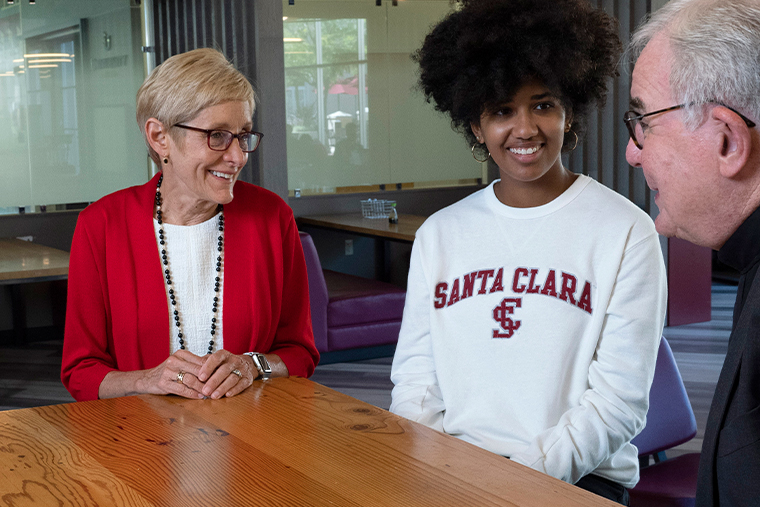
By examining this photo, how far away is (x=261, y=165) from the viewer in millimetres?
4461

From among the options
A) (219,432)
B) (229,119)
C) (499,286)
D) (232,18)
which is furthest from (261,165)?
(219,432)

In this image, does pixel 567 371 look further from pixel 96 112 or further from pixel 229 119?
pixel 96 112

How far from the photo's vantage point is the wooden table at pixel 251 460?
3.18ft

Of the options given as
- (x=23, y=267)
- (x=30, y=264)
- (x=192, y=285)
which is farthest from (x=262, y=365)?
(x=30, y=264)

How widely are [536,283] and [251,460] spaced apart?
71 centimetres

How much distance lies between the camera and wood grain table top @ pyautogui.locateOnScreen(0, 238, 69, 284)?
378 centimetres

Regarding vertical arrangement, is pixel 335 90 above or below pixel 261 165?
above

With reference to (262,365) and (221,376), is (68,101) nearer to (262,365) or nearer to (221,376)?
(262,365)

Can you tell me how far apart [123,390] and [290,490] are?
767mm

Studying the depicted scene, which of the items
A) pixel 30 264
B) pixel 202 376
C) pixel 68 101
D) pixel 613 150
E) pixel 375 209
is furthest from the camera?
pixel 375 209

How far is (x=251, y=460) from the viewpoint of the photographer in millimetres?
1092

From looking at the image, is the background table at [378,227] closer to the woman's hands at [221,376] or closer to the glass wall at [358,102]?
the glass wall at [358,102]

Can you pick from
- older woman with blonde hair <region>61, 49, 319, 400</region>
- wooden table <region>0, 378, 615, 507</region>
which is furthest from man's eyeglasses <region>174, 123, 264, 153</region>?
wooden table <region>0, 378, 615, 507</region>

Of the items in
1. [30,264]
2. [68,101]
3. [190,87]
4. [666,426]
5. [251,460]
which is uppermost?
[68,101]
